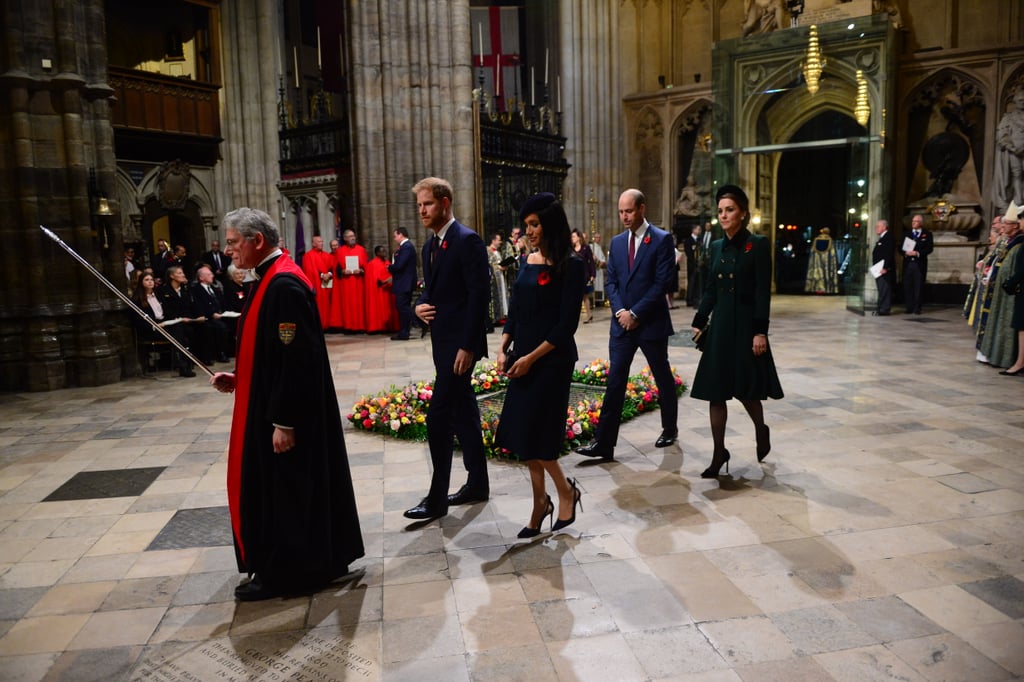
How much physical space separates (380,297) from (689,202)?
9.12 metres

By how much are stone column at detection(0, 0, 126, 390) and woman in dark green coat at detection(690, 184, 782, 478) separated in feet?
23.4

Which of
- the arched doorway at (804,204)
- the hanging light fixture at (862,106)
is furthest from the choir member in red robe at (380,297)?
the arched doorway at (804,204)

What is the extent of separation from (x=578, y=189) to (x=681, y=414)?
40.2 ft

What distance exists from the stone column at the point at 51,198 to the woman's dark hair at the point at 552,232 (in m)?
6.98

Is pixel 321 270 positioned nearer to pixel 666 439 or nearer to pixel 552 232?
pixel 666 439

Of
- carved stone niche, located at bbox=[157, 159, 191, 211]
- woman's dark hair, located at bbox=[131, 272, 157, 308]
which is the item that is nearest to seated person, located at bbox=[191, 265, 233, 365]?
woman's dark hair, located at bbox=[131, 272, 157, 308]

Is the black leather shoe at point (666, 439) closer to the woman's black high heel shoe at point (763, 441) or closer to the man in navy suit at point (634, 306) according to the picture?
the man in navy suit at point (634, 306)

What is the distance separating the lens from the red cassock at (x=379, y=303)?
12797 mm

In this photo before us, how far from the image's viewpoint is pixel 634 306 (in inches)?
207

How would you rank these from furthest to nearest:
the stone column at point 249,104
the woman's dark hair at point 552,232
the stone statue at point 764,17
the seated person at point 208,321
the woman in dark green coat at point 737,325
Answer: the stone column at point 249,104 → the stone statue at point 764,17 → the seated person at point 208,321 → the woman in dark green coat at point 737,325 → the woman's dark hair at point 552,232

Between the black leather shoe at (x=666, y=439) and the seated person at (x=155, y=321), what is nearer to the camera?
the black leather shoe at (x=666, y=439)

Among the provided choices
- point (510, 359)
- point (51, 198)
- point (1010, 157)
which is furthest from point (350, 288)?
point (1010, 157)

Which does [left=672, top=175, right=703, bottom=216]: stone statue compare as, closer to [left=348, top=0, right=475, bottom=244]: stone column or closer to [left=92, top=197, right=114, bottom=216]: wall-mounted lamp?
[left=348, top=0, right=475, bottom=244]: stone column

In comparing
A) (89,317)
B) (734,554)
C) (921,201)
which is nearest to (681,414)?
(734,554)
